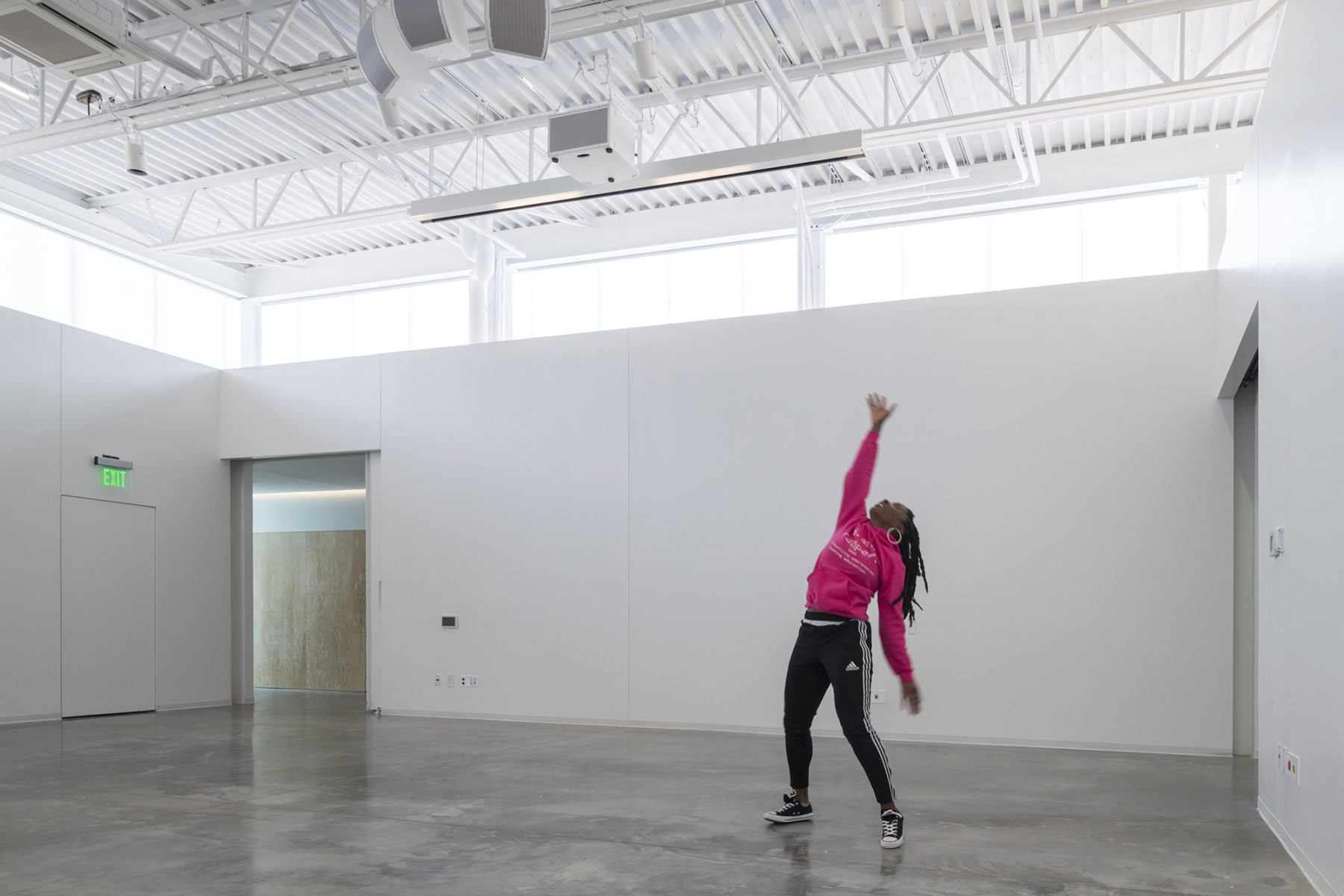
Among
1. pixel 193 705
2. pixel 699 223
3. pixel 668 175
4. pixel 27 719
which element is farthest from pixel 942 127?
pixel 27 719

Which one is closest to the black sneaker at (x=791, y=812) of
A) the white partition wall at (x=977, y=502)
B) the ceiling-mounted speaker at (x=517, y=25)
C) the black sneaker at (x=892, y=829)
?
the black sneaker at (x=892, y=829)

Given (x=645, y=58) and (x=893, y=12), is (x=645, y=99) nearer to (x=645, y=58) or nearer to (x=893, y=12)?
(x=645, y=58)

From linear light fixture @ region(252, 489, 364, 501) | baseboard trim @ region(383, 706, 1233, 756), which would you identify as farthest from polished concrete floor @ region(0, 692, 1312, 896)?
linear light fixture @ region(252, 489, 364, 501)

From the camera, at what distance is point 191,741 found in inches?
291

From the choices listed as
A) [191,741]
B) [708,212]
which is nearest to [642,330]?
[708,212]

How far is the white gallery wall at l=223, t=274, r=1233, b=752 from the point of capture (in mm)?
7086

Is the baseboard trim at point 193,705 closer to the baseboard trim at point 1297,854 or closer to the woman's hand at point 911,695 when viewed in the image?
the woman's hand at point 911,695

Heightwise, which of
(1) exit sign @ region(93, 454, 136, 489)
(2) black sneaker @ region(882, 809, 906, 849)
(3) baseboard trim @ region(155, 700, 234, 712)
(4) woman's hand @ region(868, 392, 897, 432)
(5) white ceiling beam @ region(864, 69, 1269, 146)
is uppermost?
(5) white ceiling beam @ region(864, 69, 1269, 146)

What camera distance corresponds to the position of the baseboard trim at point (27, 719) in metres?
8.43

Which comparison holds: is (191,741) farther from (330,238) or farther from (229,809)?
(330,238)

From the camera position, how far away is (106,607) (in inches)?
369

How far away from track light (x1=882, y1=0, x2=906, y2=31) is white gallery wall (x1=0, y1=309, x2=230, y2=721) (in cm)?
715

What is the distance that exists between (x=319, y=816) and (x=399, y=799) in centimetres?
48

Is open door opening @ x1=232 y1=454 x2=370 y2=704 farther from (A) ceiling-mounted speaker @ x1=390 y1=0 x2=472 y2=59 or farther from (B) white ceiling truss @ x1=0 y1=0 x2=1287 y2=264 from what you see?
(A) ceiling-mounted speaker @ x1=390 y1=0 x2=472 y2=59
